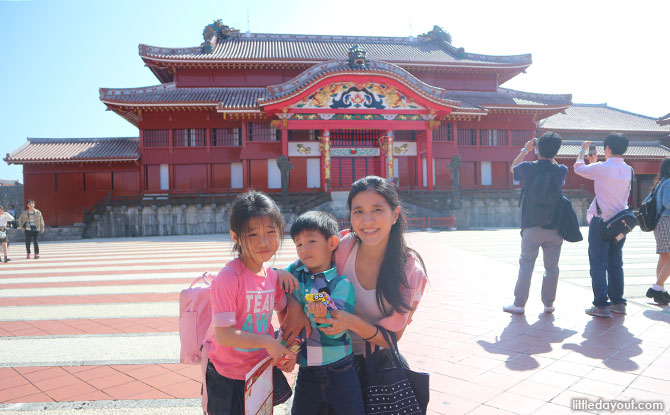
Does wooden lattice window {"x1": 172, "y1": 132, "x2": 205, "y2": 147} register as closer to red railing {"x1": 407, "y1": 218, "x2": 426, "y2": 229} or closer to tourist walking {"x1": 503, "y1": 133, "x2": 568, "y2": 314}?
red railing {"x1": 407, "y1": 218, "x2": 426, "y2": 229}

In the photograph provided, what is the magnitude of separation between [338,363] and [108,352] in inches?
92.0

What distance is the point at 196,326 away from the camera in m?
1.66

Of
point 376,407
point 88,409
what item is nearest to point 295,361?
point 376,407

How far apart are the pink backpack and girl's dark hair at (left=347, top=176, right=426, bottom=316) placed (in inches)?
27.8

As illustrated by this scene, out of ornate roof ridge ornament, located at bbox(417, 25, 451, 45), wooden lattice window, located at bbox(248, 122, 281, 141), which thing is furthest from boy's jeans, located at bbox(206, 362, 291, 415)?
ornate roof ridge ornament, located at bbox(417, 25, 451, 45)

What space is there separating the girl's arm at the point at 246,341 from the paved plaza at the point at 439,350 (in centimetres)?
95

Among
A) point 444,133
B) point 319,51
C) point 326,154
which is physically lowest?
point 326,154

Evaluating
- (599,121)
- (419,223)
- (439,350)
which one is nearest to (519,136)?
(599,121)

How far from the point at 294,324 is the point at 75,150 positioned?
21272 mm

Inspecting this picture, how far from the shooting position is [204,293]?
164cm

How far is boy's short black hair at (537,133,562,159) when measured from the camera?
12.7ft

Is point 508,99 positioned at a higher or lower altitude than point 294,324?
higher

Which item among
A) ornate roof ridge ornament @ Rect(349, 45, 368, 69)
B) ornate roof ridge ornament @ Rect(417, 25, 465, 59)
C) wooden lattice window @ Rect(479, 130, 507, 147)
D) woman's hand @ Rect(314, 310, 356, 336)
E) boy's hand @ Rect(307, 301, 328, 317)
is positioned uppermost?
ornate roof ridge ornament @ Rect(417, 25, 465, 59)

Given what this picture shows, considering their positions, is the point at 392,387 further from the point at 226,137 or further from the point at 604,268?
the point at 226,137
